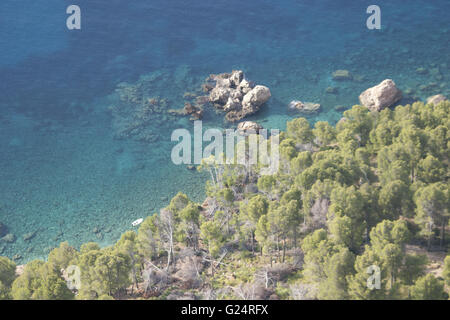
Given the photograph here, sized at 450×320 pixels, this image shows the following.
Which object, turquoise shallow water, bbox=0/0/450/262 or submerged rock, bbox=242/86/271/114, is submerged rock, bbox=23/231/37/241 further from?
submerged rock, bbox=242/86/271/114

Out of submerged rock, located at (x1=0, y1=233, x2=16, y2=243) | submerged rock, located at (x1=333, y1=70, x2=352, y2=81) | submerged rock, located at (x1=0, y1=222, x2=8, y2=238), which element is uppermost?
submerged rock, located at (x1=333, y1=70, x2=352, y2=81)

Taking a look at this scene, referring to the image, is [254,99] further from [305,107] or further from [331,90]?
[331,90]

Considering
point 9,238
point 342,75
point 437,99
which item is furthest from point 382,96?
point 9,238

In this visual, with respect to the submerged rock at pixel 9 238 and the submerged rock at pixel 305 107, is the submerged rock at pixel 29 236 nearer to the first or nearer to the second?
the submerged rock at pixel 9 238

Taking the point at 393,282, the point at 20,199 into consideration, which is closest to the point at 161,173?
the point at 20,199

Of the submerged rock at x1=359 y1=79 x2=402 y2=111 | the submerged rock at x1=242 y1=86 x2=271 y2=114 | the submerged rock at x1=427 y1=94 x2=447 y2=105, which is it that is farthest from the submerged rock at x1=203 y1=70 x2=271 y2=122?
the submerged rock at x1=427 y1=94 x2=447 y2=105

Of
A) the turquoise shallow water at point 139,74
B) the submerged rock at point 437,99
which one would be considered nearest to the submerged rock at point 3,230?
the turquoise shallow water at point 139,74
